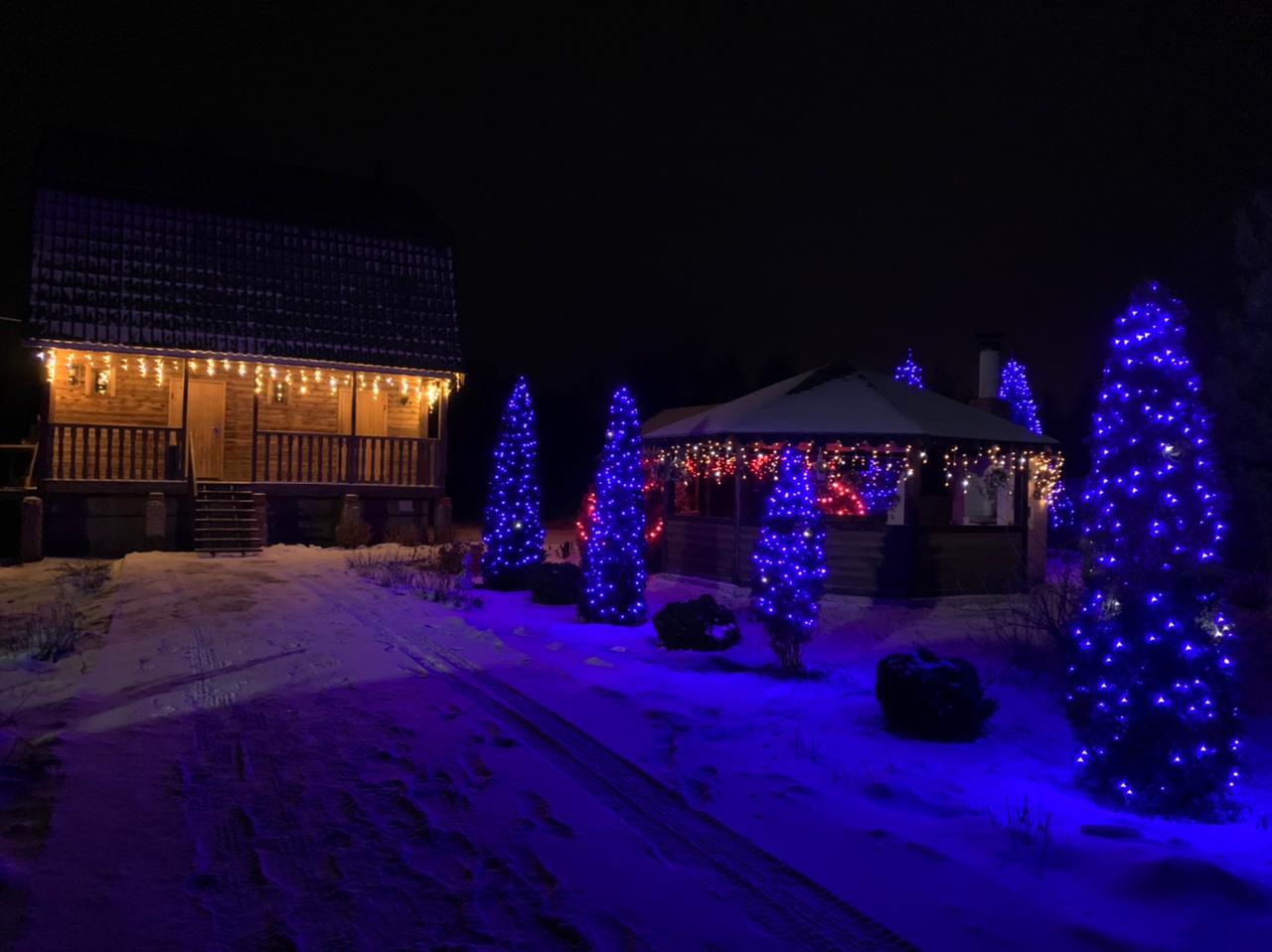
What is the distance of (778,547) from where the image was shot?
419 inches

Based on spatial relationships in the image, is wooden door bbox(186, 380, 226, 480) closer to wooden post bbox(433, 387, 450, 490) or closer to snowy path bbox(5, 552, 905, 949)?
wooden post bbox(433, 387, 450, 490)

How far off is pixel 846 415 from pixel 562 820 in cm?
1240

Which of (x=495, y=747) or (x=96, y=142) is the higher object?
(x=96, y=142)

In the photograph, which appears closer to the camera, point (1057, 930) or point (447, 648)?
point (1057, 930)

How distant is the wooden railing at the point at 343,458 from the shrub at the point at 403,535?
41.2 inches

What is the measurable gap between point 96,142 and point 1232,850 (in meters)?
28.1

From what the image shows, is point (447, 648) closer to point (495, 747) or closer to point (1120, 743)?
point (495, 747)

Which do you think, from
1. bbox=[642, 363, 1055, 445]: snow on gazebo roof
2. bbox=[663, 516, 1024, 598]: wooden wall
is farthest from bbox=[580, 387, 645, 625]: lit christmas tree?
bbox=[663, 516, 1024, 598]: wooden wall

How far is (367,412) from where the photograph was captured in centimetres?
2541

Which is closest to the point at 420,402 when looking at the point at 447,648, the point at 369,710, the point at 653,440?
the point at 653,440

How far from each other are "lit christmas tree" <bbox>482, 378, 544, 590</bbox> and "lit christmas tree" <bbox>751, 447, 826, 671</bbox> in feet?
21.5

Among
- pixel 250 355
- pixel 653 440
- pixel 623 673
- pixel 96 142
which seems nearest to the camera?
pixel 623 673

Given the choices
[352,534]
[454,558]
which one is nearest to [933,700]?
[454,558]

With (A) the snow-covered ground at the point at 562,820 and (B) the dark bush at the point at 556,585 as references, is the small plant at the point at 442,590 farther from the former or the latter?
(A) the snow-covered ground at the point at 562,820
